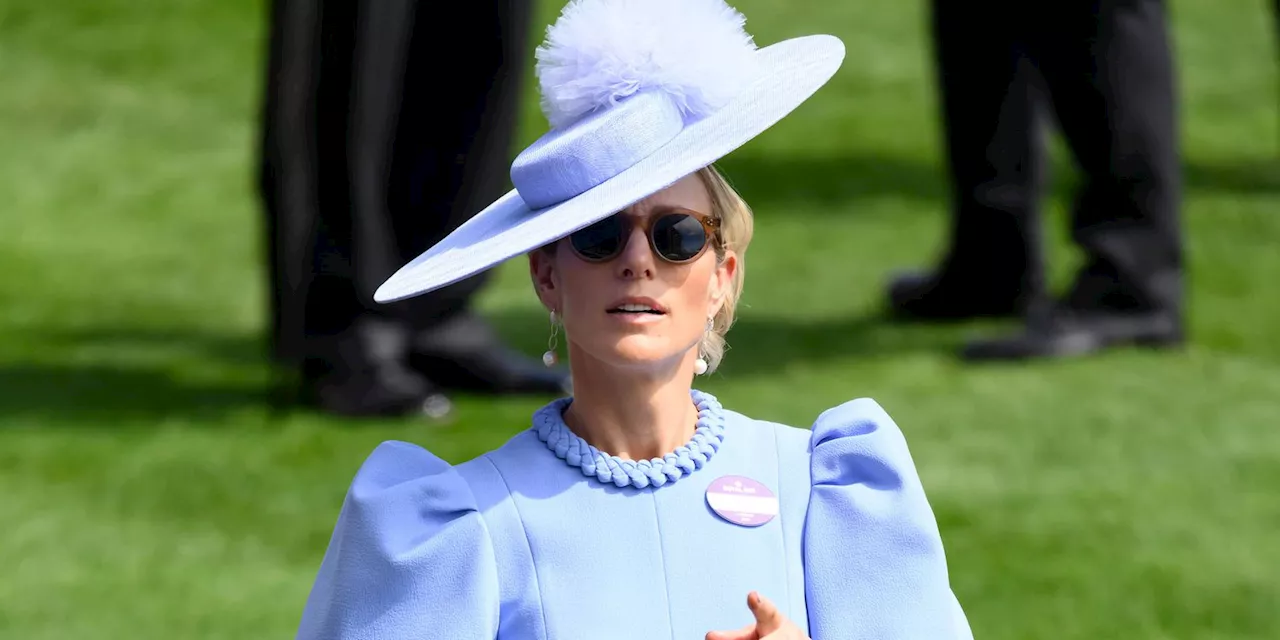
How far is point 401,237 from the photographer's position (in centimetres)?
575

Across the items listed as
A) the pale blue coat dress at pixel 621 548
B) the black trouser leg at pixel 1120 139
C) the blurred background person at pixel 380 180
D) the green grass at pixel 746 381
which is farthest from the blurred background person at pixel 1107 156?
the pale blue coat dress at pixel 621 548

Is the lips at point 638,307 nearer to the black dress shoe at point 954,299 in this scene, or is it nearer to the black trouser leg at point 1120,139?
the black trouser leg at point 1120,139

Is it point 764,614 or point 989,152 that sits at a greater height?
point 764,614

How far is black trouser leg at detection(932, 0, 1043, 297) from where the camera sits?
6609mm

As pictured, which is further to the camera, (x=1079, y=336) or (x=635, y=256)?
(x=1079, y=336)

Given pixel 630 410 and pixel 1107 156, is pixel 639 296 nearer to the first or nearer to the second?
pixel 630 410

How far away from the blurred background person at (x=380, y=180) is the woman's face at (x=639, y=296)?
10.1ft

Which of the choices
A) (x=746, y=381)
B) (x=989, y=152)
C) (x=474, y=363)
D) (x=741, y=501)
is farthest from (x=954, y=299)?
(x=741, y=501)

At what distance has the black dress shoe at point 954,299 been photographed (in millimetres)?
6695

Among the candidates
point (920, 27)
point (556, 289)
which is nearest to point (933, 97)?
point (920, 27)

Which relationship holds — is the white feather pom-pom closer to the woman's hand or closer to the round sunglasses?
the round sunglasses

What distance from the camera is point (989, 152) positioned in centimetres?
664

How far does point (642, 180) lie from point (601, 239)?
0.35 feet

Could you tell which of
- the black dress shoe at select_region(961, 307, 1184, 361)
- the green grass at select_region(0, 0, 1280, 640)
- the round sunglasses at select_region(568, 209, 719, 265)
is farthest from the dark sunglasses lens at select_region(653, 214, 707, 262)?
the black dress shoe at select_region(961, 307, 1184, 361)
